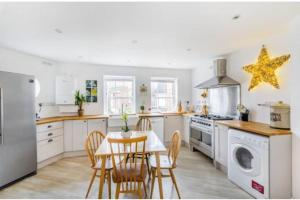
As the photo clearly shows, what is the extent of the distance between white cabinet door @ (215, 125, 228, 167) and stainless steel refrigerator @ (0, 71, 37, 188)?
3328 mm

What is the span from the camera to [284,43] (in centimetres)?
228

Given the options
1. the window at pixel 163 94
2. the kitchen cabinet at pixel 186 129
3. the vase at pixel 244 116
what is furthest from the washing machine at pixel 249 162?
the window at pixel 163 94

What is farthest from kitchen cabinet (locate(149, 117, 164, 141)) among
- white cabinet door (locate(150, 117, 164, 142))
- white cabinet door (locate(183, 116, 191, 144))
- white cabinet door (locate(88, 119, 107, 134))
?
white cabinet door (locate(88, 119, 107, 134))

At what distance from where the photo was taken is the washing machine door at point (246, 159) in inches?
79.1

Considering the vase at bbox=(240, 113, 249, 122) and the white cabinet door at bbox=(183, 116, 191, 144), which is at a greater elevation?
the vase at bbox=(240, 113, 249, 122)

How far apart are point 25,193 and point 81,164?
106 centimetres

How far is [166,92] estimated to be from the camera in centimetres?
500

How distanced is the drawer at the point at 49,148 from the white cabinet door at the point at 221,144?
3312 millimetres

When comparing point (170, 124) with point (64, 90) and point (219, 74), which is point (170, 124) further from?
point (64, 90)

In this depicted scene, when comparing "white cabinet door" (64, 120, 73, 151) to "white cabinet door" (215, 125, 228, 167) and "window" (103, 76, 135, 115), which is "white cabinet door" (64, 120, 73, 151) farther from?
"white cabinet door" (215, 125, 228, 167)

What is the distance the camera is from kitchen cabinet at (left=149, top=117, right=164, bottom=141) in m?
4.13

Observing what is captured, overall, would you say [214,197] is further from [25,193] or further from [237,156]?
[25,193]

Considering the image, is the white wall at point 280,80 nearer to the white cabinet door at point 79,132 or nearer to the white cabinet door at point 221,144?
the white cabinet door at point 221,144

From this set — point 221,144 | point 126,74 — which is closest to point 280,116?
point 221,144
